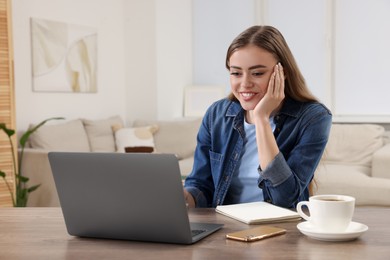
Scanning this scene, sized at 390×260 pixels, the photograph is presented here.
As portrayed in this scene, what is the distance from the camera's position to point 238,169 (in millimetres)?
2031

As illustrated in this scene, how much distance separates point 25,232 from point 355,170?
3718mm

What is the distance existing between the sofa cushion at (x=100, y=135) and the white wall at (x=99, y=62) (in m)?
0.25

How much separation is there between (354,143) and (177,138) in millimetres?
1617

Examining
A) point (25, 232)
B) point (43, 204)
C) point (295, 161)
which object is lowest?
point (43, 204)

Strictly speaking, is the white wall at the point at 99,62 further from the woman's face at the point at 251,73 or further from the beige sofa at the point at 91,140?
the woman's face at the point at 251,73

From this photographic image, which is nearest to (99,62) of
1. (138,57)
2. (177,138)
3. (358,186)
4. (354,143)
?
(138,57)

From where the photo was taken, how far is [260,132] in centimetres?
185

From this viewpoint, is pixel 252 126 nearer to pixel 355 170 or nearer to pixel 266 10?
pixel 355 170

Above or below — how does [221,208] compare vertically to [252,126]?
below

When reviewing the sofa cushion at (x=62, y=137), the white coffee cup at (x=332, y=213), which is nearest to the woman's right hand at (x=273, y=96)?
the white coffee cup at (x=332, y=213)

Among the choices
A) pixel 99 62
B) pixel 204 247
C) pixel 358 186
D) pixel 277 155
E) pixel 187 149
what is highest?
pixel 99 62

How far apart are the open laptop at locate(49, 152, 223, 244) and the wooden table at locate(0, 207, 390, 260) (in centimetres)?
3

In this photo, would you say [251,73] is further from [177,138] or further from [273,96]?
[177,138]

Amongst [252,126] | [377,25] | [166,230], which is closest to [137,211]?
[166,230]
